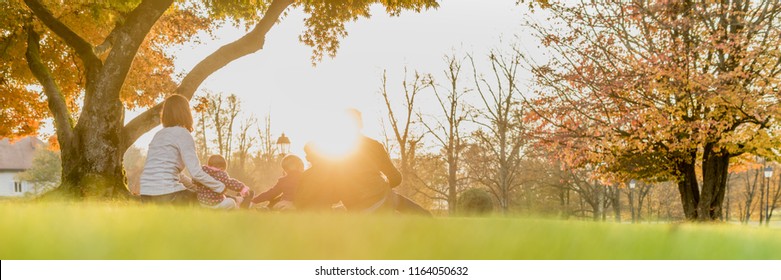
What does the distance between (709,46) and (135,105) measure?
1842 cm

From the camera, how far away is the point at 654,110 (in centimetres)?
1591

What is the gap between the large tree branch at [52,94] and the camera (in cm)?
1566

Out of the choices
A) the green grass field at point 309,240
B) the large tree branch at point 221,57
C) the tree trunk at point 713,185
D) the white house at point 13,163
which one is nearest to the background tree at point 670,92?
the tree trunk at point 713,185

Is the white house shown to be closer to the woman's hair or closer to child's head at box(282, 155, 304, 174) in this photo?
child's head at box(282, 155, 304, 174)

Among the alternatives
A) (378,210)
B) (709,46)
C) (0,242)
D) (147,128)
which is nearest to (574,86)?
(709,46)

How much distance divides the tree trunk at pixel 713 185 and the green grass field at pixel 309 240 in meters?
15.4

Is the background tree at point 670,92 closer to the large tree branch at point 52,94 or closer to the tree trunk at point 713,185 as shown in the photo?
the tree trunk at point 713,185

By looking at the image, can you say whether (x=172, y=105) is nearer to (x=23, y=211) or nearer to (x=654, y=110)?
(x=23, y=211)

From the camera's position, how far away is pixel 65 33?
15672 millimetres

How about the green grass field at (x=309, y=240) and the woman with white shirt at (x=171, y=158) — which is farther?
the woman with white shirt at (x=171, y=158)

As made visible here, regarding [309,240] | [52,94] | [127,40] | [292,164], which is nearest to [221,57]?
[127,40]

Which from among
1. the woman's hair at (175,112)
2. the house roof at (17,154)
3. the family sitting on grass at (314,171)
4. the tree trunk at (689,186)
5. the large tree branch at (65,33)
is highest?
the large tree branch at (65,33)

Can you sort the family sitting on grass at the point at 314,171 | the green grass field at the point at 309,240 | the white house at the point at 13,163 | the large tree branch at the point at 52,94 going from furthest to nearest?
the white house at the point at 13,163 < the large tree branch at the point at 52,94 < the family sitting on grass at the point at 314,171 < the green grass field at the point at 309,240

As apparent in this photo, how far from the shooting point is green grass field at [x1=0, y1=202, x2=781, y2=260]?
306 centimetres
